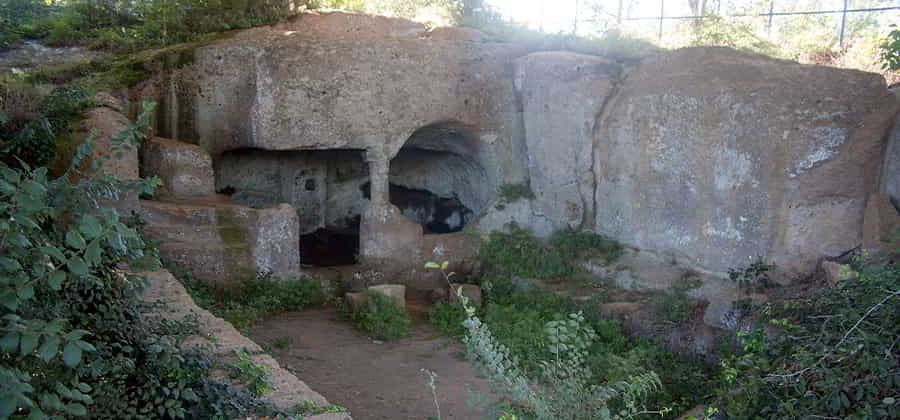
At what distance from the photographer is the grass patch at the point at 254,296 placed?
8297 millimetres

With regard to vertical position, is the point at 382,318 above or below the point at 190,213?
below

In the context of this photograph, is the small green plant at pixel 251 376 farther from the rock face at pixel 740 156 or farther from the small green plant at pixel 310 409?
the rock face at pixel 740 156

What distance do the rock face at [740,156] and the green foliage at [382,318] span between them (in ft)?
11.4

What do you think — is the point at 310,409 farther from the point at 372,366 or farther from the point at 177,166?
the point at 177,166

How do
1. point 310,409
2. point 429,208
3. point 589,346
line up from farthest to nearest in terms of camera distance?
point 429,208 → point 589,346 → point 310,409

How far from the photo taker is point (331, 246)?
13.5m

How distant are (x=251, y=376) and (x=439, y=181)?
34.1 ft

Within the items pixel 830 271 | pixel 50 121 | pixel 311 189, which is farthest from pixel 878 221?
pixel 311 189

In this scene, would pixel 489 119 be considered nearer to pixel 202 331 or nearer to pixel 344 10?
pixel 344 10

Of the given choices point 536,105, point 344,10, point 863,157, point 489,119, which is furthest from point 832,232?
point 344,10

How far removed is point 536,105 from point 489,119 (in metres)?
0.97

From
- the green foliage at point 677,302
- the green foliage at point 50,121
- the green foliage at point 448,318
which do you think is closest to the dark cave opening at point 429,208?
the green foliage at point 448,318

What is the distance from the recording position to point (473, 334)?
12.1ft

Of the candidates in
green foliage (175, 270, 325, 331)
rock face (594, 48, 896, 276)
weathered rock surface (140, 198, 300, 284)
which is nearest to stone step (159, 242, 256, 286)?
weathered rock surface (140, 198, 300, 284)
